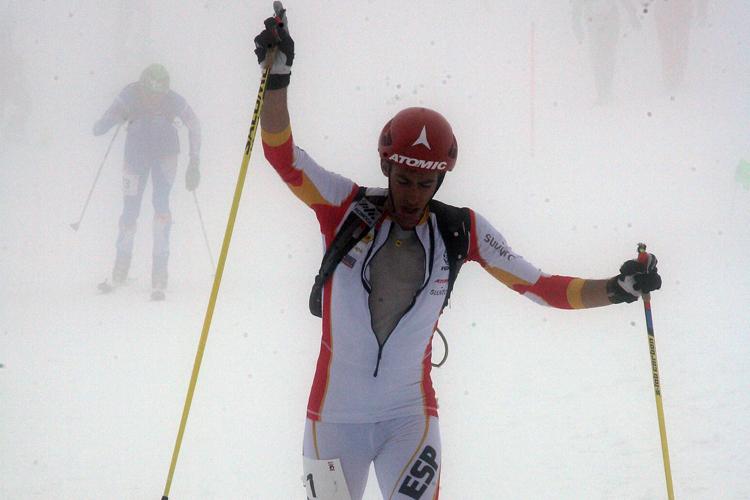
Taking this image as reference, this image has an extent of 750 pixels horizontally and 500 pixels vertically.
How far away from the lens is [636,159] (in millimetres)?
17016

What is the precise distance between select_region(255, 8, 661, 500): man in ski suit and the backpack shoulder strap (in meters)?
0.02

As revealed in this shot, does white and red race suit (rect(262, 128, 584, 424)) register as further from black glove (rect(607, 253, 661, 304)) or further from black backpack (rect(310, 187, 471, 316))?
black glove (rect(607, 253, 661, 304))

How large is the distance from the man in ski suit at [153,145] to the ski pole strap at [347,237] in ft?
19.1

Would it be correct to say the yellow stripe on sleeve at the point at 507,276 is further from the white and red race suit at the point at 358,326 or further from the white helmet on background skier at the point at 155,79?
the white helmet on background skier at the point at 155,79

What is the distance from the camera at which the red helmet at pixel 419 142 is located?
8.23 feet

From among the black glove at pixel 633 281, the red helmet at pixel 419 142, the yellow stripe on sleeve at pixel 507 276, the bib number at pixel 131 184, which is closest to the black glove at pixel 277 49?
the red helmet at pixel 419 142

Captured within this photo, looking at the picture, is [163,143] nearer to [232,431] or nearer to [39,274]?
[39,274]

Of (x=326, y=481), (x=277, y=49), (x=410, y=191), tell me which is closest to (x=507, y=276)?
(x=410, y=191)

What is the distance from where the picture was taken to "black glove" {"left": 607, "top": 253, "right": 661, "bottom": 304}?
9.01ft

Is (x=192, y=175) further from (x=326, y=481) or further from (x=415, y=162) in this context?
(x=326, y=481)

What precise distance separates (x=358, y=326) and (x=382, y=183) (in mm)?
6799

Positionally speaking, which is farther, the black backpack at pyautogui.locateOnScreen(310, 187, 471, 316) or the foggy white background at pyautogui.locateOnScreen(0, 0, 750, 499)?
the foggy white background at pyautogui.locateOnScreen(0, 0, 750, 499)

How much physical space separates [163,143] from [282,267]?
2908 millimetres

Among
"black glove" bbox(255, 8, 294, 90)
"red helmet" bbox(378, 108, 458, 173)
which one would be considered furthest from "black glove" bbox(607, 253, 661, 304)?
"black glove" bbox(255, 8, 294, 90)
